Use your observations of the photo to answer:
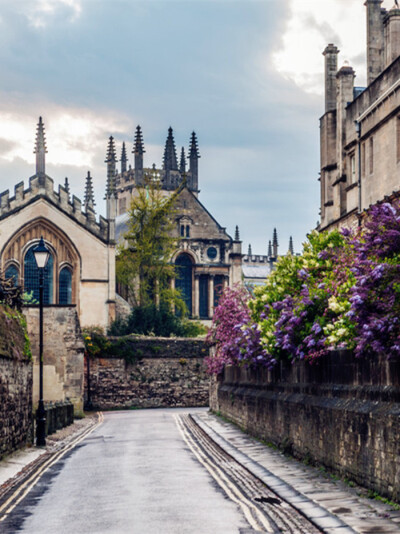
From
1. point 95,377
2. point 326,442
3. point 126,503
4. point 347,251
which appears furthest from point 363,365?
point 95,377

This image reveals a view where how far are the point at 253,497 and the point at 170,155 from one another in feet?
375

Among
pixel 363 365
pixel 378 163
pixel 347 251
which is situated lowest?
pixel 363 365

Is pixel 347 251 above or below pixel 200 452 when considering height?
above

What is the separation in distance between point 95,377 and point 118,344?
2.56 metres

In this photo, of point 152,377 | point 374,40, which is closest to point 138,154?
point 152,377

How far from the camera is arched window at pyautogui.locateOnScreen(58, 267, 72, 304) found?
69.3 metres

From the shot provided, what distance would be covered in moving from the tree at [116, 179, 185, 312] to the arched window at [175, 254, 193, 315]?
1112 centimetres

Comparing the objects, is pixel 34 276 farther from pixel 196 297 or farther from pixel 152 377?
pixel 196 297

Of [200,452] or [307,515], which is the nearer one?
[307,515]

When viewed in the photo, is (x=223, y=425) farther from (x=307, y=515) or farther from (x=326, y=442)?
(x=307, y=515)

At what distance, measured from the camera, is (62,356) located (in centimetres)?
4609

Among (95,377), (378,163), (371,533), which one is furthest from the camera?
(95,377)

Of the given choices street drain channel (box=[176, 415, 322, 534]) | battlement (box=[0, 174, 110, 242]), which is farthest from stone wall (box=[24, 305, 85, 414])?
street drain channel (box=[176, 415, 322, 534])

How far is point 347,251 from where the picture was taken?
20.8 metres
